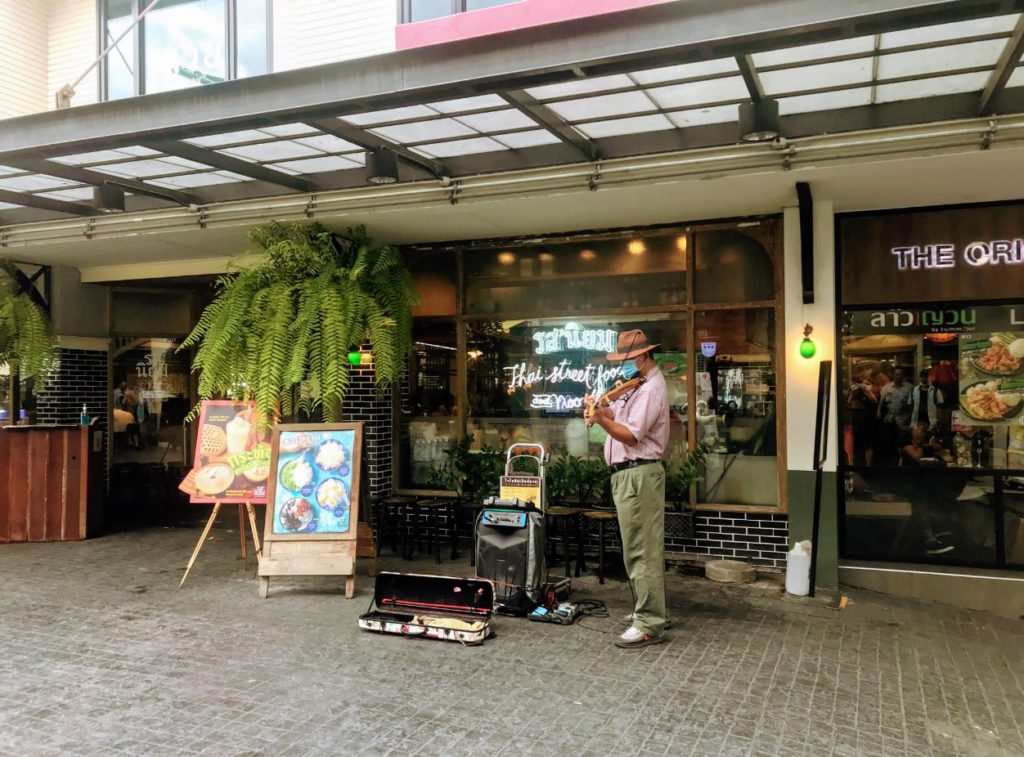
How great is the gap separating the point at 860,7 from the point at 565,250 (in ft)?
15.5

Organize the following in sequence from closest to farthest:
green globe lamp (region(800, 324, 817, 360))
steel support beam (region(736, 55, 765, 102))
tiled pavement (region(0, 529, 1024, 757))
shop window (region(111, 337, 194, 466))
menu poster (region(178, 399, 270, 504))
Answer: tiled pavement (region(0, 529, 1024, 757)), steel support beam (region(736, 55, 765, 102)), green globe lamp (region(800, 324, 817, 360)), menu poster (region(178, 399, 270, 504)), shop window (region(111, 337, 194, 466))

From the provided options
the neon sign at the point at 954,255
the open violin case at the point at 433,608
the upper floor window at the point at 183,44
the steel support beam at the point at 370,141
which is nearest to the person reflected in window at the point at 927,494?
the neon sign at the point at 954,255

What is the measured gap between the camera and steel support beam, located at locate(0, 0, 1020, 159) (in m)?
3.71

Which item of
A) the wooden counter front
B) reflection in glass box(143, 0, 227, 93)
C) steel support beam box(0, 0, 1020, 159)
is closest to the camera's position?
steel support beam box(0, 0, 1020, 159)

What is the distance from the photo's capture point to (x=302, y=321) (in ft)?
23.1

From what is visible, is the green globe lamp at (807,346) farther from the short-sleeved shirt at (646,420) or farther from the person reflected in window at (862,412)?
the short-sleeved shirt at (646,420)

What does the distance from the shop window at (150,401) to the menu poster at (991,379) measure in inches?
404

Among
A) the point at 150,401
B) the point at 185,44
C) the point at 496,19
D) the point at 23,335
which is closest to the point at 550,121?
the point at 496,19

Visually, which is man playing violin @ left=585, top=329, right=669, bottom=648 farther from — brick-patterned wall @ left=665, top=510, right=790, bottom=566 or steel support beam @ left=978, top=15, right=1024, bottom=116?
steel support beam @ left=978, top=15, right=1024, bottom=116

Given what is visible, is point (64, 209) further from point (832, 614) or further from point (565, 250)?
point (832, 614)

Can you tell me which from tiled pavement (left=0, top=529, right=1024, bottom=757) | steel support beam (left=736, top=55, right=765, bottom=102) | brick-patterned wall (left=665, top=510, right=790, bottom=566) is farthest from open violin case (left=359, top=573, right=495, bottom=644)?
steel support beam (left=736, top=55, right=765, bottom=102)

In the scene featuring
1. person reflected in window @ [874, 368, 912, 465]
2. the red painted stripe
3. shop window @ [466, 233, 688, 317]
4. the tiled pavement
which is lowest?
the tiled pavement

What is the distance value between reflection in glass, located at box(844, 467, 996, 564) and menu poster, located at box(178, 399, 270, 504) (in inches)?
216

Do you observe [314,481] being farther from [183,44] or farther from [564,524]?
[183,44]
